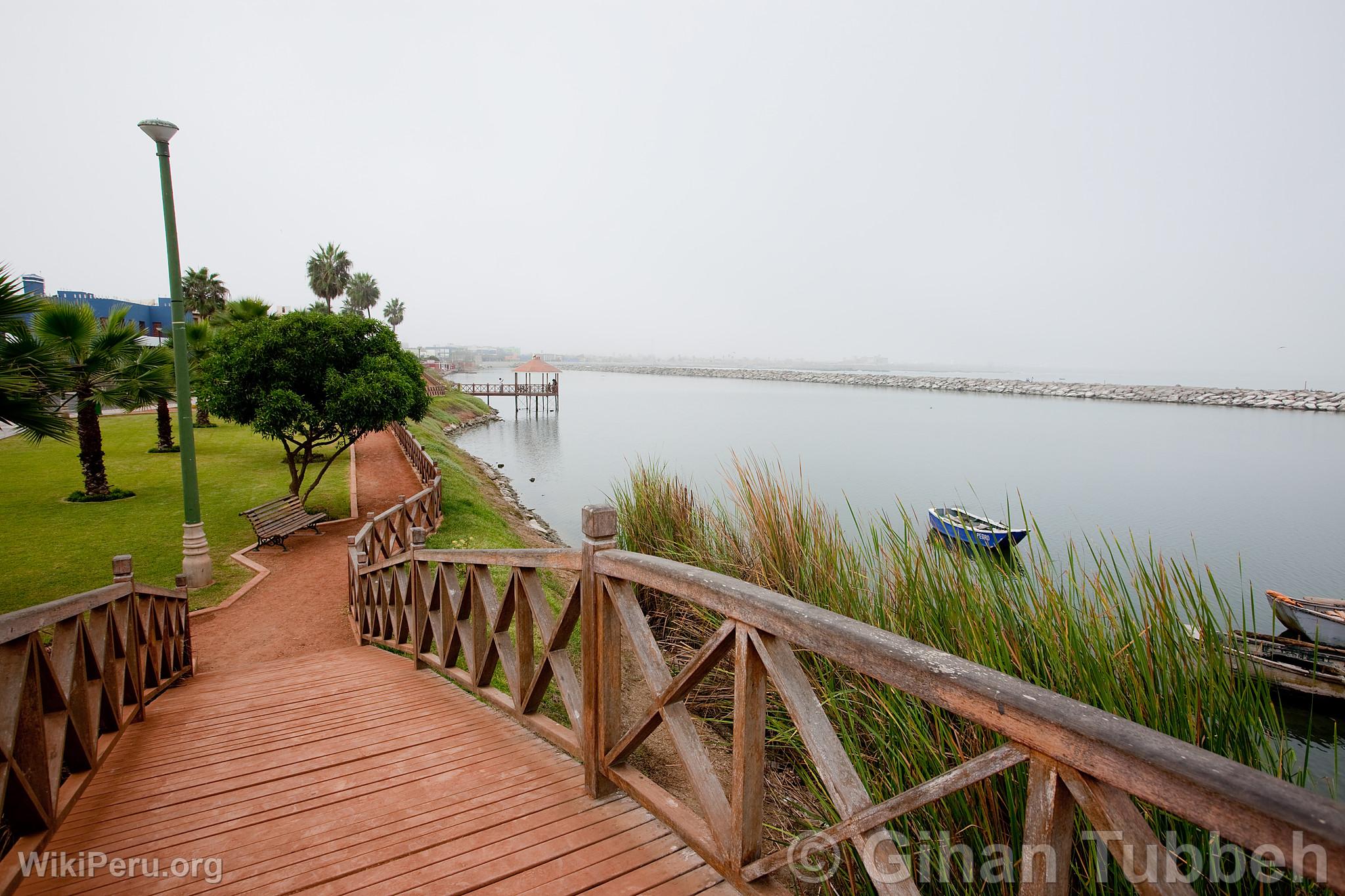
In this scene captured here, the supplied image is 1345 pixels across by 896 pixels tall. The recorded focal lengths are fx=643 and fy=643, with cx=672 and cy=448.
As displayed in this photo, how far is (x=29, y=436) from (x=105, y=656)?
634cm

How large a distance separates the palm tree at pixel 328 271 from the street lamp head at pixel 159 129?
1763 inches

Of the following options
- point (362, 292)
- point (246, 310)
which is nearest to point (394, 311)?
point (362, 292)

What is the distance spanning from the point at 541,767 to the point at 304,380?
1233cm

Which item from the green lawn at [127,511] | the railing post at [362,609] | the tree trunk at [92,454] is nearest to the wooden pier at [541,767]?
the railing post at [362,609]

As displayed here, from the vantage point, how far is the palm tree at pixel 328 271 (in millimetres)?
48531

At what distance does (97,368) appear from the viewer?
1211cm

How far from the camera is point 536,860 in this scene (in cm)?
231

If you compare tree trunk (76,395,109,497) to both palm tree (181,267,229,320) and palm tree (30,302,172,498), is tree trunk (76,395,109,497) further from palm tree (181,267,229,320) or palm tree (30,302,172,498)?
palm tree (181,267,229,320)

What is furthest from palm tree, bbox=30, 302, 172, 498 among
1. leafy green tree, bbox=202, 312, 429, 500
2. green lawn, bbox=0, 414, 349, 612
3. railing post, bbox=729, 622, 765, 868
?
railing post, bbox=729, 622, 765, 868

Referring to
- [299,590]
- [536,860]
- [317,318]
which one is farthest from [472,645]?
[317,318]

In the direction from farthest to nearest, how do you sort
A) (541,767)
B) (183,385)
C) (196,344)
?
(196,344) < (183,385) < (541,767)

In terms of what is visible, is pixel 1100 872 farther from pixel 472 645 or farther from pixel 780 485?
pixel 780 485

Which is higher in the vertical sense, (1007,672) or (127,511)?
(1007,672)

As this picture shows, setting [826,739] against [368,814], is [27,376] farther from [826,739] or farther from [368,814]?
[826,739]
